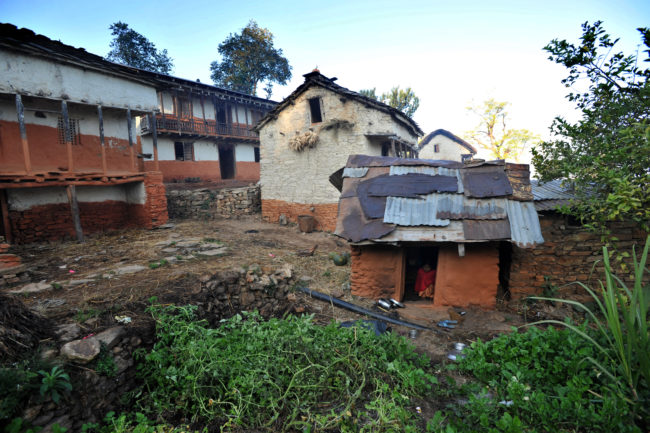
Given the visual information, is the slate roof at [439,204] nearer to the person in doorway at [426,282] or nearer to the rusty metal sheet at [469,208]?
the rusty metal sheet at [469,208]

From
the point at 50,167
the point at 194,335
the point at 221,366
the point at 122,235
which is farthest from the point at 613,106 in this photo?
the point at 50,167

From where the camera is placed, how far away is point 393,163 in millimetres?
7488

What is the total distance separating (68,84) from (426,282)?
12.9 m

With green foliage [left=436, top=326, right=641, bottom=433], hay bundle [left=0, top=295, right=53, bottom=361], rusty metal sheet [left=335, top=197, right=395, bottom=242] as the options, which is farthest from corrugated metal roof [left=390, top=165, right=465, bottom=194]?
hay bundle [left=0, top=295, right=53, bottom=361]

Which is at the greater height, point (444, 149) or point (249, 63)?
point (249, 63)

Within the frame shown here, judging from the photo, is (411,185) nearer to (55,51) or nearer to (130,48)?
(55,51)

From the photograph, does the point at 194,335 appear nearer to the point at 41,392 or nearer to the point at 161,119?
the point at 41,392

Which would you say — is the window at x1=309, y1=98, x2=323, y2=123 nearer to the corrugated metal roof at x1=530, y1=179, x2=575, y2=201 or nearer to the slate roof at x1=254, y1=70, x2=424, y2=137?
the slate roof at x1=254, y1=70, x2=424, y2=137

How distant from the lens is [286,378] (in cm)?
330

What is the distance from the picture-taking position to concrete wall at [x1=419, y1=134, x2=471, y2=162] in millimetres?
29250

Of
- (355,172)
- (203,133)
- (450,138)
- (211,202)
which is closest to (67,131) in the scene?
(211,202)

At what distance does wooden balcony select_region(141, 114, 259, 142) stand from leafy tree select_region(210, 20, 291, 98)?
22.4 feet

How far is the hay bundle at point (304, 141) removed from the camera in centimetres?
1371

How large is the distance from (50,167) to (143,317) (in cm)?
959
